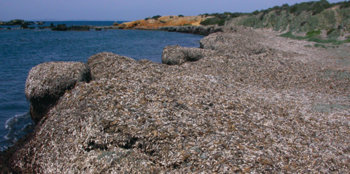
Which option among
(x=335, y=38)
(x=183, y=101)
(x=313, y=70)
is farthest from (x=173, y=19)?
(x=183, y=101)

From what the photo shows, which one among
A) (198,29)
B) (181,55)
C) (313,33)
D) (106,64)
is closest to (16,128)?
(106,64)

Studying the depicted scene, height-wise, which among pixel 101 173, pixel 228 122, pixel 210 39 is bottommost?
pixel 101 173

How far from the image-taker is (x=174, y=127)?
665 centimetres

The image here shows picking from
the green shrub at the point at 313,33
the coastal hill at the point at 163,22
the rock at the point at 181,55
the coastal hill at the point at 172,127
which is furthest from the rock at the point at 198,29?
the coastal hill at the point at 172,127

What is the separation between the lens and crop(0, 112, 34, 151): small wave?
981cm

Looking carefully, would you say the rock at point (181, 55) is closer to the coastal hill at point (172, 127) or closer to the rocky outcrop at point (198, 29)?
the coastal hill at point (172, 127)

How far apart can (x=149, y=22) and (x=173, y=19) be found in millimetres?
7818

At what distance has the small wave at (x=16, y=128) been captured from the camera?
9812 mm

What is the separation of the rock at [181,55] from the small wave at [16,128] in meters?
8.21

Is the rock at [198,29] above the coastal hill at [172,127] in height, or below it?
above

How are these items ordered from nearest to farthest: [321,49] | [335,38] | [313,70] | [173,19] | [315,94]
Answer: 1. [315,94]
2. [313,70]
3. [321,49]
4. [335,38]
5. [173,19]

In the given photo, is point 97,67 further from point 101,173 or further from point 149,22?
point 149,22

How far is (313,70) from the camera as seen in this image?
15.4 metres

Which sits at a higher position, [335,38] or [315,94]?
[335,38]
